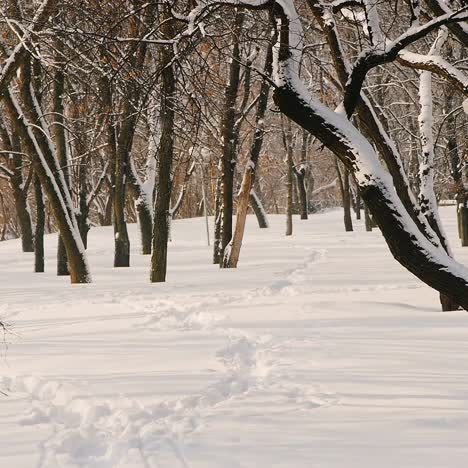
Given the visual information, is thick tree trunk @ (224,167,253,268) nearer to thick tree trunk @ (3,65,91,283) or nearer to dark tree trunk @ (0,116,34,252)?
thick tree trunk @ (3,65,91,283)

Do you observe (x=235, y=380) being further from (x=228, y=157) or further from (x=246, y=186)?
(x=228, y=157)

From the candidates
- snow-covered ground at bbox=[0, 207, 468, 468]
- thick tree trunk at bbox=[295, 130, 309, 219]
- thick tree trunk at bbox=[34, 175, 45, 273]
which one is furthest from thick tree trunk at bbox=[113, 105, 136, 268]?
thick tree trunk at bbox=[295, 130, 309, 219]

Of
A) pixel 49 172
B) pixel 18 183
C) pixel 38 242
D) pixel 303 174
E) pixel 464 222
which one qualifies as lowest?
pixel 38 242

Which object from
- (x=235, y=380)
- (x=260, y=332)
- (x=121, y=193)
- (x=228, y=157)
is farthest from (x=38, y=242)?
(x=235, y=380)

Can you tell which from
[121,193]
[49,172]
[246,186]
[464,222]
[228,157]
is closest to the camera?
[49,172]

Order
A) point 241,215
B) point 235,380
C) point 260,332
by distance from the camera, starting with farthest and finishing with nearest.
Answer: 1. point 241,215
2. point 260,332
3. point 235,380

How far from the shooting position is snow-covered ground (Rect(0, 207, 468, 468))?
4035 mm

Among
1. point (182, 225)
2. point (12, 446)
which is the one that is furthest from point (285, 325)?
point (182, 225)

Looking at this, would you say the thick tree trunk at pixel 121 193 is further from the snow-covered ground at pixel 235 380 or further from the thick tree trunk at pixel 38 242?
the snow-covered ground at pixel 235 380

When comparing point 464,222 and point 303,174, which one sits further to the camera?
point 303,174

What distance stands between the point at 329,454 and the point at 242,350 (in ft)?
9.66

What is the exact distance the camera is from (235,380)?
221 inches

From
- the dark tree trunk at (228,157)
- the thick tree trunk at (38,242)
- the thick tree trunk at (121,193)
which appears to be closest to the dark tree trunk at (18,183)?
the thick tree trunk at (38,242)

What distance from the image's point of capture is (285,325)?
810cm
